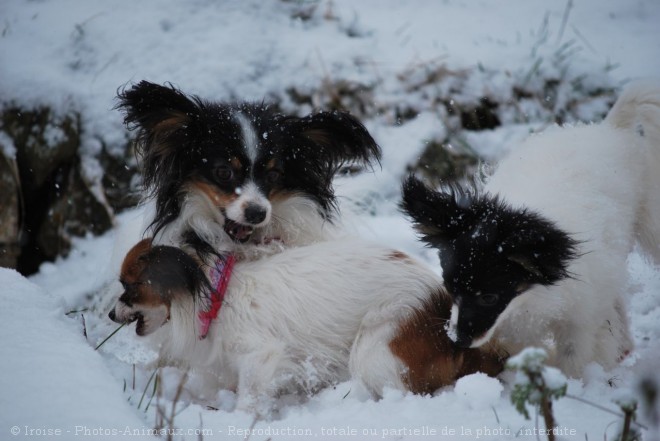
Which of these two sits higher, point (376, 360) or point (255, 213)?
point (255, 213)

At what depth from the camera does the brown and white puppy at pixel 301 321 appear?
2.95 m

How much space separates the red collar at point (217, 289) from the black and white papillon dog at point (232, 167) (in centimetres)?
17

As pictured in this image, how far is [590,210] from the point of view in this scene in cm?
323

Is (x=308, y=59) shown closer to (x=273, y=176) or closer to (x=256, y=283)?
(x=273, y=176)

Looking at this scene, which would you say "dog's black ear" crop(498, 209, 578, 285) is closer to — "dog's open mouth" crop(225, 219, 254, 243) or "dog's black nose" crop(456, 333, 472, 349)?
"dog's black nose" crop(456, 333, 472, 349)

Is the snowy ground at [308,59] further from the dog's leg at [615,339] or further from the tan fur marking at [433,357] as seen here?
the tan fur marking at [433,357]

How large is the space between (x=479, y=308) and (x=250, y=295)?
1.10 meters

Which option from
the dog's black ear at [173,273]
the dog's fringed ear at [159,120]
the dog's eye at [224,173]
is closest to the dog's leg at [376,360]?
the dog's black ear at [173,273]

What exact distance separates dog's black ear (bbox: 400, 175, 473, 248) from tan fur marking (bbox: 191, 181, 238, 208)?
877 mm

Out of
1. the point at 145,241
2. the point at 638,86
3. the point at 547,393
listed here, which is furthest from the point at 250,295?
the point at 638,86

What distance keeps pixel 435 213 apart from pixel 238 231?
1.10 m

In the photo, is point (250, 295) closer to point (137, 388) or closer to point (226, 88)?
point (137, 388)

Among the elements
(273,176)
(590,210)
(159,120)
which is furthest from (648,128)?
(159,120)

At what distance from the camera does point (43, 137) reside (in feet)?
18.1
